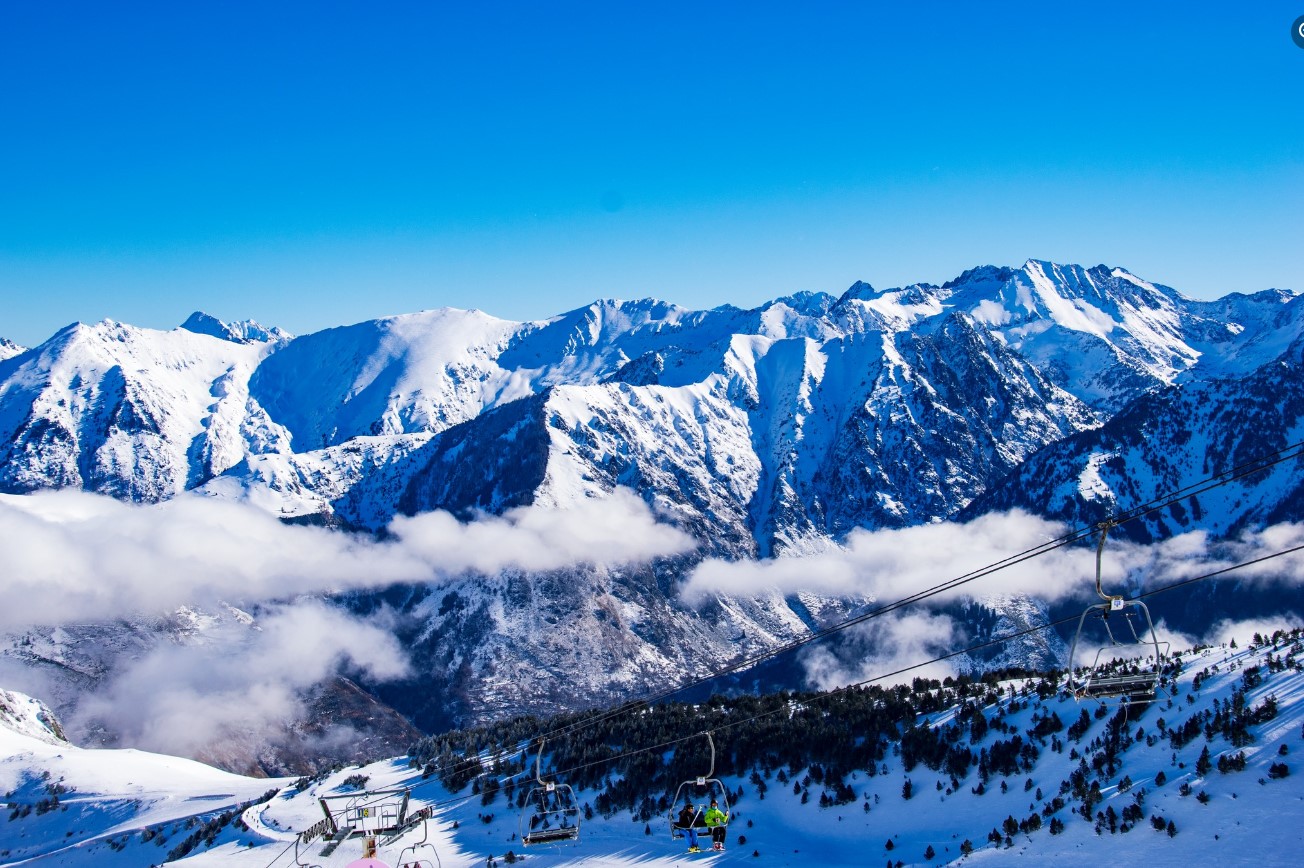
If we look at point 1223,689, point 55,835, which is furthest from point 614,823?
point 55,835

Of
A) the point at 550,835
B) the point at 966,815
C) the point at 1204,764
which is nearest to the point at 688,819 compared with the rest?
the point at 550,835

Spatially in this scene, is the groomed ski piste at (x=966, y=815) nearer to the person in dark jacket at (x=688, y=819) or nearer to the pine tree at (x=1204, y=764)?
the pine tree at (x=1204, y=764)

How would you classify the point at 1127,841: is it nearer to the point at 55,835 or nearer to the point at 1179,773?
the point at 1179,773

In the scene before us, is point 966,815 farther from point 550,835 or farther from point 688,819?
point 550,835

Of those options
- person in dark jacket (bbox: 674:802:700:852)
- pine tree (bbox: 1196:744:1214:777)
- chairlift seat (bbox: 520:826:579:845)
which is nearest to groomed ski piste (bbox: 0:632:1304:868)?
pine tree (bbox: 1196:744:1214:777)

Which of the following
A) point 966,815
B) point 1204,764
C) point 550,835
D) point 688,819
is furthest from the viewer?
point 966,815

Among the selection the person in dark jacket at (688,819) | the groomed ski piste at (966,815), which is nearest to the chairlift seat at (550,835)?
the person in dark jacket at (688,819)

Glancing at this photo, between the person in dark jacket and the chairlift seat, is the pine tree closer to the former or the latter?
the person in dark jacket

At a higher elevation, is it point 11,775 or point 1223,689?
point 11,775
